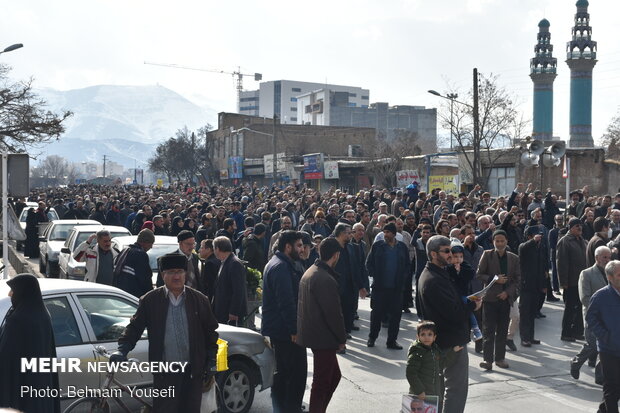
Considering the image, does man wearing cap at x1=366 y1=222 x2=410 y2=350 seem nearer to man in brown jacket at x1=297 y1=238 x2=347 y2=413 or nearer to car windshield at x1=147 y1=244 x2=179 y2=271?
man in brown jacket at x1=297 y1=238 x2=347 y2=413

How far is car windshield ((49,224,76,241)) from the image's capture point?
18.1m

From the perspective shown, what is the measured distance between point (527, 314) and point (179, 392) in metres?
7.05

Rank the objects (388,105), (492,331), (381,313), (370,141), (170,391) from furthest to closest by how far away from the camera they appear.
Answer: (388,105) → (370,141) → (381,313) → (492,331) → (170,391)

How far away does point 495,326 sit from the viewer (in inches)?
369

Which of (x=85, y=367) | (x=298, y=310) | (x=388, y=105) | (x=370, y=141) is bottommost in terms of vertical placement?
(x=85, y=367)

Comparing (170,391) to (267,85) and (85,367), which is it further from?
(267,85)

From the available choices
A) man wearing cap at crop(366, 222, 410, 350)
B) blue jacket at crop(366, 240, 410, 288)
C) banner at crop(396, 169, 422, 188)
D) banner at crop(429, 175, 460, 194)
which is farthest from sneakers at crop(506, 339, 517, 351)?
banner at crop(396, 169, 422, 188)

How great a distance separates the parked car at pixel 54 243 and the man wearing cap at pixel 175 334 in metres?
11.9

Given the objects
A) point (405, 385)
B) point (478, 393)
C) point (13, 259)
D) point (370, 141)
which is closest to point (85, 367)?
point (405, 385)

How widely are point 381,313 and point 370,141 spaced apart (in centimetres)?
6790

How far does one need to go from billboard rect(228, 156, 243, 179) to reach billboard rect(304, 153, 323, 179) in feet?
71.7

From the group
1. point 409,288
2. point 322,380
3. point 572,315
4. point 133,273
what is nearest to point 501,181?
point 409,288

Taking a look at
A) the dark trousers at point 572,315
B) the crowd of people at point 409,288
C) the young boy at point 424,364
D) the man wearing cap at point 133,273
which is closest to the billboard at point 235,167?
the crowd of people at point 409,288

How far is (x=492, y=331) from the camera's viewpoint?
9.30 metres
